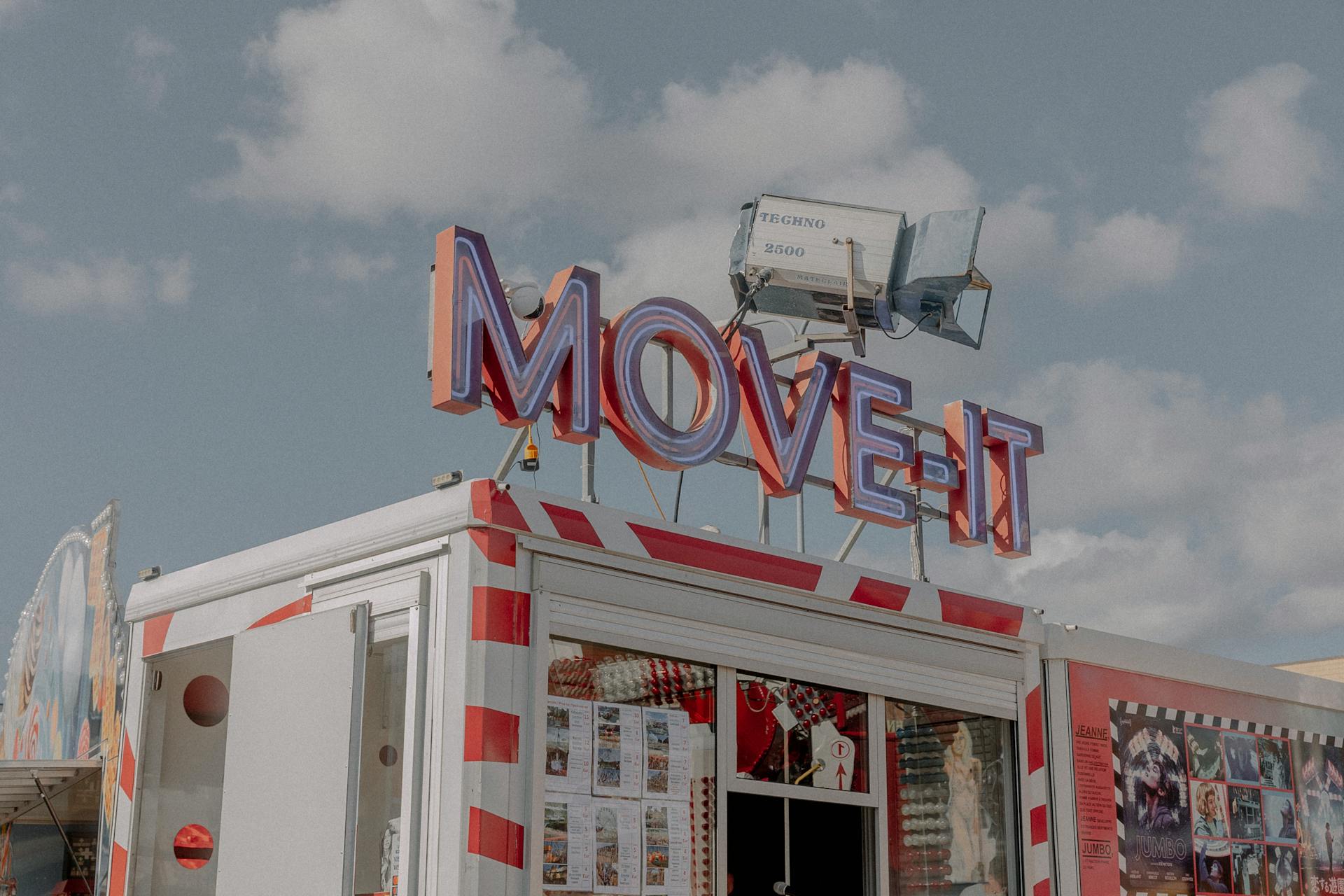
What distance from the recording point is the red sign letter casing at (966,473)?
9.43 m

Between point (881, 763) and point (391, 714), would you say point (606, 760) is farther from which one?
point (881, 763)

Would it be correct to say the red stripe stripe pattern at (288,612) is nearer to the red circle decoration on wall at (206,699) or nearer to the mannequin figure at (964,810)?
the red circle decoration on wall at (206,699)

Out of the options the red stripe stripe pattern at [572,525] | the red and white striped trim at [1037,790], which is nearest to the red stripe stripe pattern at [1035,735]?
the red and white striped trim at [1037,790]

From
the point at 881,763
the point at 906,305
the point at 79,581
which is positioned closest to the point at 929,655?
the point at 881,763

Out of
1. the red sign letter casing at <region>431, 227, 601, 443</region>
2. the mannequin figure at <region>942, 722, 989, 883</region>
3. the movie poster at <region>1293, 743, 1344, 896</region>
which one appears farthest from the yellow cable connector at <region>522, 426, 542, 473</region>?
the movie poster at <region>1293, 743, 1344, 896</region>

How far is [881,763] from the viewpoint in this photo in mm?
7055

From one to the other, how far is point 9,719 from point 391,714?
10.9m

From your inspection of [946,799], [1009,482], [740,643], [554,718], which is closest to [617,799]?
[554,718]

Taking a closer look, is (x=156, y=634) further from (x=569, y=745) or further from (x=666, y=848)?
(x=666, y=848)

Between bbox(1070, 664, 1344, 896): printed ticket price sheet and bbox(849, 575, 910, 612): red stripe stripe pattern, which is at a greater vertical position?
bbox(849, 575, 910, 612): red stripe stripe pattern

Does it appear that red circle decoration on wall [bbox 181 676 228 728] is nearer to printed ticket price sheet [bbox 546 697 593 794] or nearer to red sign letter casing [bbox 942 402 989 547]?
printed ticket price sheet [bbox 546 697 593 794]

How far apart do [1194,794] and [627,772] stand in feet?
Result: 12.7

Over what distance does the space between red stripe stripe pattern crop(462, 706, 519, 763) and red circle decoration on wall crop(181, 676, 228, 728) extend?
209 centimetres

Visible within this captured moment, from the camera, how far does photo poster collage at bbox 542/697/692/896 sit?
5.81m
